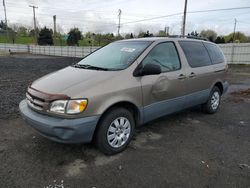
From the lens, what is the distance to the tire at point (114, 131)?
286cm

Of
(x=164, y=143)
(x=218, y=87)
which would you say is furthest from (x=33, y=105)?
(x=218, y=87)

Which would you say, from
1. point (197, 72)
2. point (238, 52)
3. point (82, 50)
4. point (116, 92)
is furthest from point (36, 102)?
point (82, 50)

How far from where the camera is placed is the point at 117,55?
3.63 m

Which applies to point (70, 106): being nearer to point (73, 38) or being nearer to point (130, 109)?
point (130, 109)

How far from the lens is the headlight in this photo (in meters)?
2.56

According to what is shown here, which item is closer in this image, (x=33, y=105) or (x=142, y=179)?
(x=142, y=179)

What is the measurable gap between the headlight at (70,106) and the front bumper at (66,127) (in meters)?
0.10

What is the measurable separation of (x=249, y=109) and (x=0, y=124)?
6.06 m

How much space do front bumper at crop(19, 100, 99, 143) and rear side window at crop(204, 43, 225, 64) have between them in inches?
136

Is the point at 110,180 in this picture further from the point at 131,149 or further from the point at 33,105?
the point at 33,105

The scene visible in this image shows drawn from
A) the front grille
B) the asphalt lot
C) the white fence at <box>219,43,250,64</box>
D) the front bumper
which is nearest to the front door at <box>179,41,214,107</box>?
the asphalt lot

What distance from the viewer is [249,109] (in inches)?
219

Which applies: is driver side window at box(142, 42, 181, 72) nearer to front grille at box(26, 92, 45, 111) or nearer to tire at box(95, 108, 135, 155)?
tire at box(95, 108, 135, 155)

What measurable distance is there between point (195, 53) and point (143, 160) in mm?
2621
